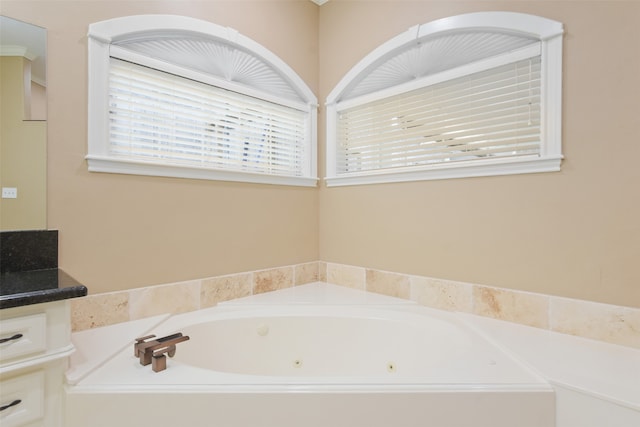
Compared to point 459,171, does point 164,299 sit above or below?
below

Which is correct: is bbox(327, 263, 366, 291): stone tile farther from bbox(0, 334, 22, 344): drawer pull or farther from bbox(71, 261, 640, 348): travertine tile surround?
bbox(0, 334, 22, 344): drawer pull

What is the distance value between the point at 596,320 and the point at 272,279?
1750mm

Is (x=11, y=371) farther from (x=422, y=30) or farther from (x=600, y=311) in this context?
(x=422, y=30)

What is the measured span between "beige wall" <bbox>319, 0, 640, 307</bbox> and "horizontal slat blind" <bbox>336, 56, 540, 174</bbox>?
0.49 feet

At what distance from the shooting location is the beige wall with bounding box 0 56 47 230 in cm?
133

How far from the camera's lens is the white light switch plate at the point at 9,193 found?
133cm

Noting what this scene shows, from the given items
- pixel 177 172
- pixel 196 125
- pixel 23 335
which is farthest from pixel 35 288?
pixel 196 125

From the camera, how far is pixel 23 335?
0.99 meters

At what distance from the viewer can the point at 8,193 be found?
4.39 ft

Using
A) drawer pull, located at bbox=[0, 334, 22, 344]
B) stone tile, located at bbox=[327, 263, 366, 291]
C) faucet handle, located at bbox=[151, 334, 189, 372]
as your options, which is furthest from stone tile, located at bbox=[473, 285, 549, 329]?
drawer pull, located at bbox=[0, 334, 22, 344]

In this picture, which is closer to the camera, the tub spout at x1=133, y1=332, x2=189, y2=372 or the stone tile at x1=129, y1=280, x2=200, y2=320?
the tub spout at x1=133, y1=332, x2=189, y2=372

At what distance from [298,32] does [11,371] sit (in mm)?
2429

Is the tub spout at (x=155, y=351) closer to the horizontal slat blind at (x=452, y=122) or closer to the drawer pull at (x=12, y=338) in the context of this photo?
the drawer pull at (x=12, y=338)

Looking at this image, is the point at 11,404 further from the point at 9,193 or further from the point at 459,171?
the point at 459,171
